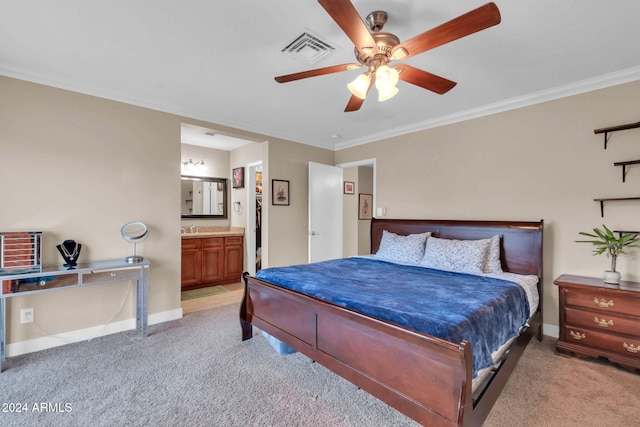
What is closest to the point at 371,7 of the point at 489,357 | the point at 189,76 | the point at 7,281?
the point at 189,76

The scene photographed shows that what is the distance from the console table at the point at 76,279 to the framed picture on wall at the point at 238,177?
2634mm

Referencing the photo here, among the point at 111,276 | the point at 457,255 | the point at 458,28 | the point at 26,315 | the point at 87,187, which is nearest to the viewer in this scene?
the point at 458,28

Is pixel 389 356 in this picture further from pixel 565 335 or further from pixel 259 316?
pixel 565 335

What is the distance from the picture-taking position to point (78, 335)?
2.83 metres

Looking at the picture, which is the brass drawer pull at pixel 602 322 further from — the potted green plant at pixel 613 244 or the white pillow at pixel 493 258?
the white pillow at pixel 493 258

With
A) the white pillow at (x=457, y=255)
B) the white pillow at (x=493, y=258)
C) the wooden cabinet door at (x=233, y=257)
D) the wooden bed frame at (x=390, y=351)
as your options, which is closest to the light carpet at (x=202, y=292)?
the wooden cabinet door at (x=233, y=257)

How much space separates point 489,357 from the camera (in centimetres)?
167

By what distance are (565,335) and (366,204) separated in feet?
13.6

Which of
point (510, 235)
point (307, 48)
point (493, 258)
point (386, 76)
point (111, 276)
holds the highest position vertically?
point (307, 48)

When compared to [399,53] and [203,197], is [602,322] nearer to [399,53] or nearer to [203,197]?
[399,53]

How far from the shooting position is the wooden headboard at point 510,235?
2.90m

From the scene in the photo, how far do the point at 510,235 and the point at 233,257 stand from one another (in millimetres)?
4145

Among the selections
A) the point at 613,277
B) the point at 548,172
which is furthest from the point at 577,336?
the point at 548,172

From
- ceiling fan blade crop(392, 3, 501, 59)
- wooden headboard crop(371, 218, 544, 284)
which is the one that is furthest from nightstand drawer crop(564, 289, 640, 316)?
ceiling fan blade crop(392, 3, 501, 59)
